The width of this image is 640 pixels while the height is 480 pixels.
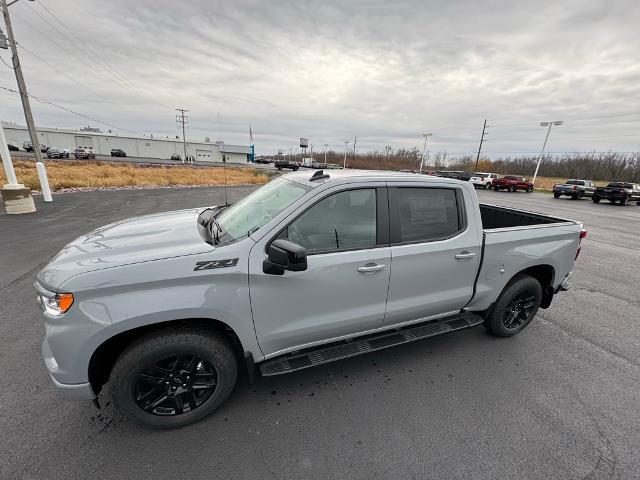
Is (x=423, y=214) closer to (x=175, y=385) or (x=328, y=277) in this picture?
(x=328, y=277)

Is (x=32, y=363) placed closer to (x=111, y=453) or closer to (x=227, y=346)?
(x=111, y=453)

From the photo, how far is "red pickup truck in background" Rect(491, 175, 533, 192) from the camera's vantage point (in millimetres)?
29297

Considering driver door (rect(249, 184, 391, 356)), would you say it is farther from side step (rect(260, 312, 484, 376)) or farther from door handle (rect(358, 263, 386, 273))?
side step (rect(260, 312, 484, 376))

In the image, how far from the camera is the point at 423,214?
2777 millimetres

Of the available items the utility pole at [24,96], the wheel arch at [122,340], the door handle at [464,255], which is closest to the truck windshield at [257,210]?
the wheel arch at [122,340]

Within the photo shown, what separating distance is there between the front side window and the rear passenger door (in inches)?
8.9

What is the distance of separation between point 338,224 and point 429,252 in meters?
0.91

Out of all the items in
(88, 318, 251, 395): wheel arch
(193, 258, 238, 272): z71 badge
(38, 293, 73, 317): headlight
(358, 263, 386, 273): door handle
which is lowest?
(88, 318, 251, 395): wheel arch

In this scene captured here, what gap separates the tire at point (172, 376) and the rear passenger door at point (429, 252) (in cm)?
148

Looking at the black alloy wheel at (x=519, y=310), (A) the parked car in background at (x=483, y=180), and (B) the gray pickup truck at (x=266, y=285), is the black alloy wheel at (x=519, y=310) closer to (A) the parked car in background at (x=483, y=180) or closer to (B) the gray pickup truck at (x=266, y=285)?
(B) the gray pickup truck at (x=266, y=285)

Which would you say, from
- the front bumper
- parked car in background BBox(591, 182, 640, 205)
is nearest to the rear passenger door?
the front bumper

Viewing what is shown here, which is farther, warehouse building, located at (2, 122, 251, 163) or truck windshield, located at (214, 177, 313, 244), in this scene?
warehouse building, located at (2, 122, 251, 163)

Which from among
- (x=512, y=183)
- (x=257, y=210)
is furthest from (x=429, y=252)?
(x=512, y=183)

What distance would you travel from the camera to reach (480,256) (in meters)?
2.95
